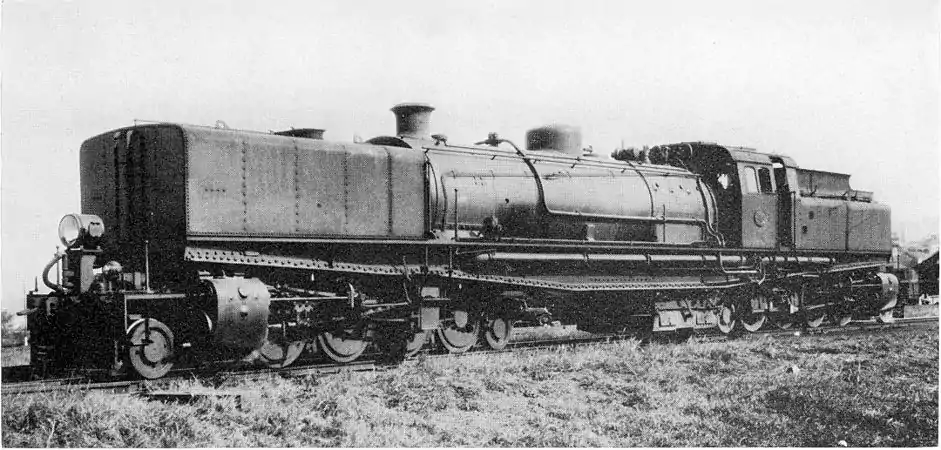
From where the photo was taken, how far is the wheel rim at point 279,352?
955 centimetres

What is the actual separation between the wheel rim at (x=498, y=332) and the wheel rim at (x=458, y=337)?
21 centimetres

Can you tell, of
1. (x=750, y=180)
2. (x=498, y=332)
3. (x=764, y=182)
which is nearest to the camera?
(x=498, y=332)

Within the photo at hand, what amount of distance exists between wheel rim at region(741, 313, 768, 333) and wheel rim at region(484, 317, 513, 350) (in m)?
5.46

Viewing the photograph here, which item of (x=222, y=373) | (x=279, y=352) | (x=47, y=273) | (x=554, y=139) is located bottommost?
(x=222, y=373)

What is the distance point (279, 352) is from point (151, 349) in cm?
161

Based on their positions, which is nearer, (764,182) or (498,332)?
(498,332)

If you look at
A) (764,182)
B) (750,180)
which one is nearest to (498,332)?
(750,180)

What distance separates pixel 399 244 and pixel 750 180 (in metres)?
7.58

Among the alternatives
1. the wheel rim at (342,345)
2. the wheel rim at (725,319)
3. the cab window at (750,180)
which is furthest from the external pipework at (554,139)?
the wheel rim at (342,345)

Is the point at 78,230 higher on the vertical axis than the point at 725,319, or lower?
higher

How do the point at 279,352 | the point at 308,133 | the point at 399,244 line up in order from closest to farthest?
the point at 279,352
the point at 308,133
the point at 399,244

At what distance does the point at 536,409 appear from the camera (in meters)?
7.94

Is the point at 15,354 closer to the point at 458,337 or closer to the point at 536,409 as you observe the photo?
the point at 458,337

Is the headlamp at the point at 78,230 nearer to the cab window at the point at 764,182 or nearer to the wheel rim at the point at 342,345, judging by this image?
the wheel rim at the point at 342,345
